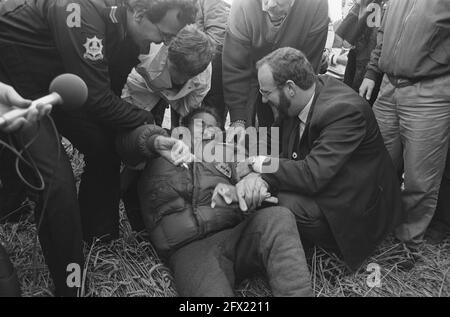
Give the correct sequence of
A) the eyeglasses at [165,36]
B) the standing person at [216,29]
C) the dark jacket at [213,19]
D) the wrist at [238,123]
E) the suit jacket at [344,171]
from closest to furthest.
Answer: the eyeglasses at [165,36], the suit jacket at [344,171], the wrist at [238,123], the standing person at [216,29], the dark jacket at [213,19]

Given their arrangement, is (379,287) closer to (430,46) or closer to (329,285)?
(329,285)

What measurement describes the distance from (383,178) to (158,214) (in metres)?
1.42

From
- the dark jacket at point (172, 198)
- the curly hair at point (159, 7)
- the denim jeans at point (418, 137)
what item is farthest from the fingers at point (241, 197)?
the denim jeans at point (418, 137)

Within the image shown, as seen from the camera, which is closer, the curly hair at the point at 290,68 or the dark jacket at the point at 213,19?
the curly hair at the point at 290,68

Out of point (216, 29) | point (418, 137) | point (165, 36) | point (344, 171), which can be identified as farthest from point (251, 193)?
point (216, 29)

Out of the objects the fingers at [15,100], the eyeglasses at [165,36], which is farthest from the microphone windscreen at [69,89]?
the eyeglasses at [165,36]

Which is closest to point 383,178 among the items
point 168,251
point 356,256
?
point 356,256

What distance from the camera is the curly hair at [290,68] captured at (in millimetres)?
3117

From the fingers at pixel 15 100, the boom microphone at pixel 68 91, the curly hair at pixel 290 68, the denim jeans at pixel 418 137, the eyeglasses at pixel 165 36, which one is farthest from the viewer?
the denim jeans at pixel 418 137

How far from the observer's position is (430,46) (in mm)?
3268

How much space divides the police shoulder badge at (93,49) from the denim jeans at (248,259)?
1149 mm

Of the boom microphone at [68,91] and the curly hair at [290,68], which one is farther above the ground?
the boom microphone at [68,91]

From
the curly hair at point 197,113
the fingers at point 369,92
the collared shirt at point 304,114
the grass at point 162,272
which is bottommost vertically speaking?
the grass at point 162,272

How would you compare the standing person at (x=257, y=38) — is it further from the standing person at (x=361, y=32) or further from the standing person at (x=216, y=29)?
the standing person at (x=361, y=32)
